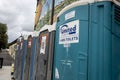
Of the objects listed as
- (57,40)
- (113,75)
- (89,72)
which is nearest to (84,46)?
(89,72)

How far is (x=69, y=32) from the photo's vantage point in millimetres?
2984

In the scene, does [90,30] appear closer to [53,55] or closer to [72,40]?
[72,40]

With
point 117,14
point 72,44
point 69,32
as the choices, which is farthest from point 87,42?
point 117,14

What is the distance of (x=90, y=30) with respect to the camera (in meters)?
2.71

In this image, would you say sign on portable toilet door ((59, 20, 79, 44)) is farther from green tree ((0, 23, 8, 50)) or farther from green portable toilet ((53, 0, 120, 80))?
green tree ((0, 23, 8, 50))

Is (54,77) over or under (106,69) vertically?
under

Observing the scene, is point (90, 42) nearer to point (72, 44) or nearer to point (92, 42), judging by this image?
point (92, 42)

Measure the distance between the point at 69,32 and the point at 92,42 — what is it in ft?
1.43

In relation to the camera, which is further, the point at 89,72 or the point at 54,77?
the point at 54,77

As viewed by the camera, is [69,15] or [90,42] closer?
[90,42]

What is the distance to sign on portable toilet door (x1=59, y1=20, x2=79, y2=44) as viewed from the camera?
2.85 m

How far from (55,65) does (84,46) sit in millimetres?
848

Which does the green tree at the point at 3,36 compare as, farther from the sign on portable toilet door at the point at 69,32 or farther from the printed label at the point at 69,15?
the printed label at the point at 69,15

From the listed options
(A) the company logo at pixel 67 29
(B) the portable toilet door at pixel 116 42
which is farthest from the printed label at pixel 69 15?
(B) the portable toilet door at pixel 116 42
